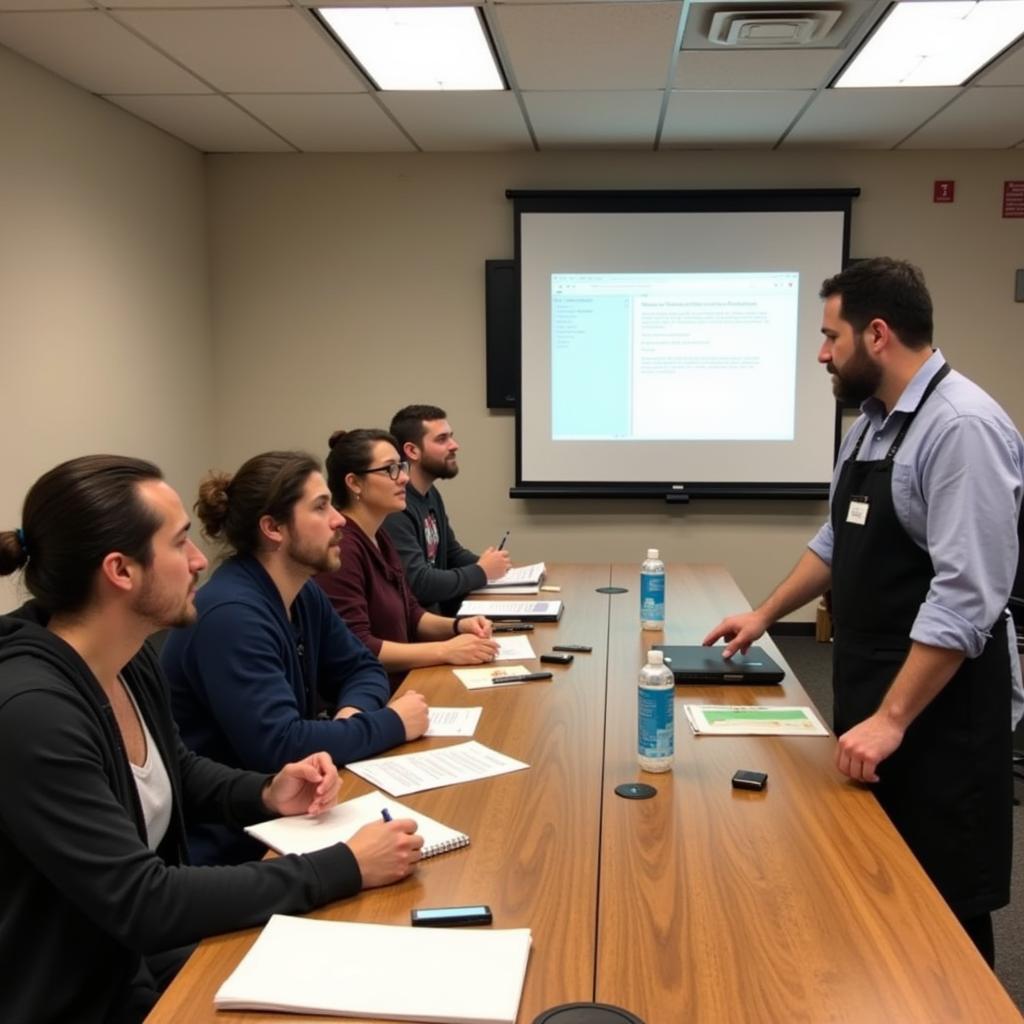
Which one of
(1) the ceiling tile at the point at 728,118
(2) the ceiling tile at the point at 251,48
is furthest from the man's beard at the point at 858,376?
(1) the ceiling tile at the point at 728,118

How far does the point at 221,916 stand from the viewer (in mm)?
1190

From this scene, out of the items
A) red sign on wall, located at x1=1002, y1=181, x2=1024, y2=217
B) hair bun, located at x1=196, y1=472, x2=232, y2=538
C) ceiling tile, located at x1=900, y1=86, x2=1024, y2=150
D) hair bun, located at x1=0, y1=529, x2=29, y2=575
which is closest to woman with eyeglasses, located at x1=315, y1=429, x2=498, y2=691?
hair bun, located at x1=196, y1=472, x2=232, y2=538

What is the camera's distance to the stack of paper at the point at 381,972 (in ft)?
3.39

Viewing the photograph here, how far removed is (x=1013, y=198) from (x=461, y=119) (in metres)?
2.87

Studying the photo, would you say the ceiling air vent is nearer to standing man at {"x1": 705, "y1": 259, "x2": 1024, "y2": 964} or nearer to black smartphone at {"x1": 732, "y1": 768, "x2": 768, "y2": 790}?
standing man at {"x1": 705, "y1": 259, "x2": 1024, "y2": 964}

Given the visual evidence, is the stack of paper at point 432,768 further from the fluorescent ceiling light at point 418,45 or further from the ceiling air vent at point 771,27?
the ceiling air vent at point 771,27

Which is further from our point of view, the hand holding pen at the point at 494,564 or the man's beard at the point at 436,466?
the man's beard at the point at 436,466

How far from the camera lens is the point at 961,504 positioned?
161 cm

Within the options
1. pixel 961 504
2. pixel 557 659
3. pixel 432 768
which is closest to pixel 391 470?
pixel 557 659

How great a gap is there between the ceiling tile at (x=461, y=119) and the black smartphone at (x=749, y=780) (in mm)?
3185

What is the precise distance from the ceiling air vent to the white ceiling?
0.03 meters

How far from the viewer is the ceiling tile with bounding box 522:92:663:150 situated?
3.98m

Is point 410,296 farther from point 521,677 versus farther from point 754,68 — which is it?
point 521,677

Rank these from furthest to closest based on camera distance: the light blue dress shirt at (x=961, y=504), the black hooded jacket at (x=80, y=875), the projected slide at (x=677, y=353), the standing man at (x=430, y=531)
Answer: the projected slide at (x=677, y=353) < the standing man at (x=430, y=531) < the light blue dress shirt at (x=961, y=504) < the black hooded jacket at (x=80, y=875)
